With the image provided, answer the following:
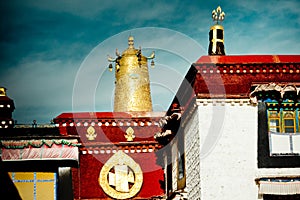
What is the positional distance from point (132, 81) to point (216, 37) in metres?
7.28

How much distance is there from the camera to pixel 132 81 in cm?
2550

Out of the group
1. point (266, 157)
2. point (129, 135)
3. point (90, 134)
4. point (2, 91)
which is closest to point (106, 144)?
point (90, 134)

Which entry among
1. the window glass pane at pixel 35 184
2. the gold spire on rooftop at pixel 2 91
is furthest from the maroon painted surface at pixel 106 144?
the gold spire on rooftop at pixel 2 91

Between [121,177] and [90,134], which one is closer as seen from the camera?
[121,177]

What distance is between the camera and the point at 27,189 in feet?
58.6

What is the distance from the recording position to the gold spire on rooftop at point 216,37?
60.6ft

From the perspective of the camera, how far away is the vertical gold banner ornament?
62.5 ft

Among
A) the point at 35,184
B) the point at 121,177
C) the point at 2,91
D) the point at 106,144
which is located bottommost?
the point at 35,184

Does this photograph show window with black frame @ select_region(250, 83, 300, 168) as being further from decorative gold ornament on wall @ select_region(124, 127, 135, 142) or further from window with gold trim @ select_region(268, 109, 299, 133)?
decorative gold ornament on wall @ select_region(124, 127, 135, 142)

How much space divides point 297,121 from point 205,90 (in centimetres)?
214

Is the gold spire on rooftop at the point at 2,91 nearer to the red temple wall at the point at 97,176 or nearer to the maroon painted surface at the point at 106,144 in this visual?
the maroon painted surface at the point at 106,144

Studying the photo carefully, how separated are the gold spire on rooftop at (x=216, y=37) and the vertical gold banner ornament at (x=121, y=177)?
3942 millimetres

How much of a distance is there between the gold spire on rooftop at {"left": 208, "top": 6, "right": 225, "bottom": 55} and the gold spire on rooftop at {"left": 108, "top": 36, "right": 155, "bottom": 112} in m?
6.39

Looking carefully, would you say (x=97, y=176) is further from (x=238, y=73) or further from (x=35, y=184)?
(x=238, y=73)
